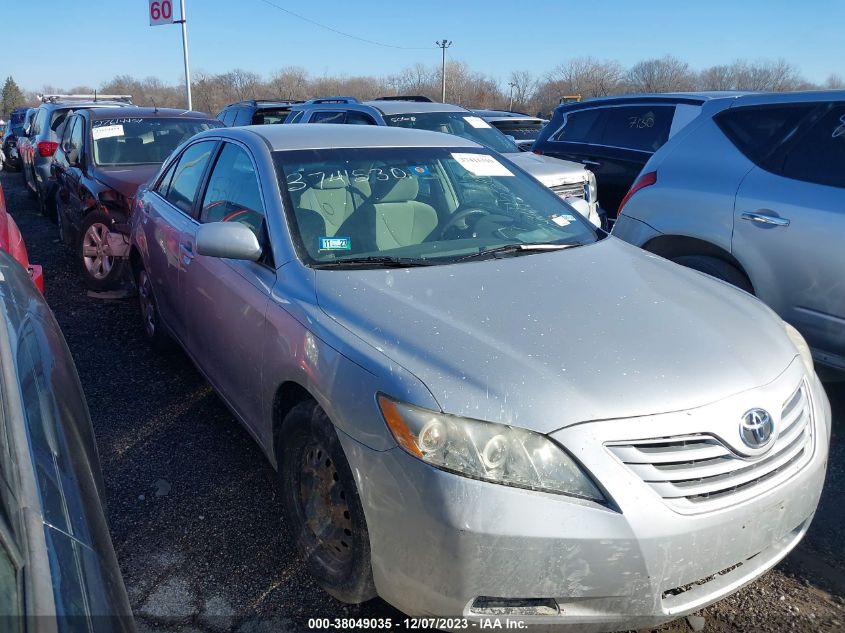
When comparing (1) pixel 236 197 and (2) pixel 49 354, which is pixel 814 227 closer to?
(1) pixel 236 197

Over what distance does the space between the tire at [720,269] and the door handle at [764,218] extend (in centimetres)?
34

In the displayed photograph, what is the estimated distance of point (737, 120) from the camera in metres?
4.32

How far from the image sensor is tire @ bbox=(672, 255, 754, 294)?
4.11 meters

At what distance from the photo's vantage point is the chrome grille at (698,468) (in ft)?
6.19

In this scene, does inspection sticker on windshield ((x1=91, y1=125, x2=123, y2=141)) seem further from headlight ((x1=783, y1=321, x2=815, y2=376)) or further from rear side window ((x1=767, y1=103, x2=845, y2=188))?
headlight ((x1=783, y1=321, x2=815, y2=376))

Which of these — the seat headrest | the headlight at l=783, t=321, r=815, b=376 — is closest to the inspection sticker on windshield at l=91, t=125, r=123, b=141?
the seat headrest

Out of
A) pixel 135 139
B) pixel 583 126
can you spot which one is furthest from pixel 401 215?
pixel 583 126

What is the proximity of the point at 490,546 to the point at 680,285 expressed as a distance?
1.54 meters

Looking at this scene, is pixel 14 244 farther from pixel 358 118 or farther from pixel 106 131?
pixel 358 118

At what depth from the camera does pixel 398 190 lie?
3277 mm

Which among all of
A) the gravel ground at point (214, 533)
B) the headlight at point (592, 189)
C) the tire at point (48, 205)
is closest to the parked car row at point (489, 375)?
the gravel ground at point (214, 533)

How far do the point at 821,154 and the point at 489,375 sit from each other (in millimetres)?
2973

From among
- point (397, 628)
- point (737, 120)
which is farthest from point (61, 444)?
point (737, 120)

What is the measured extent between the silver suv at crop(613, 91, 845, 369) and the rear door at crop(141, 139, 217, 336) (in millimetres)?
2922
